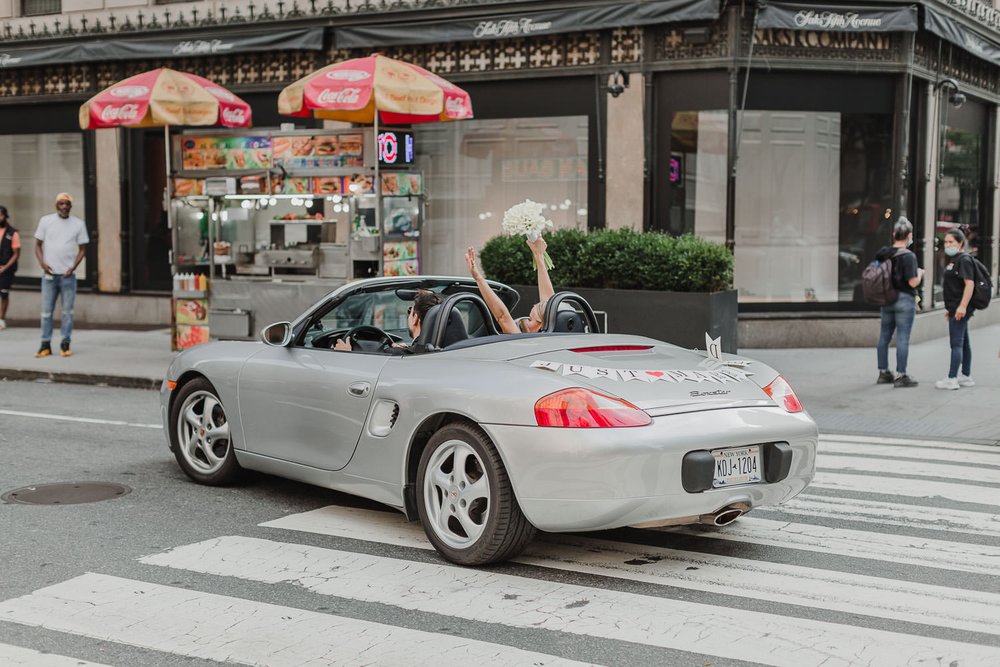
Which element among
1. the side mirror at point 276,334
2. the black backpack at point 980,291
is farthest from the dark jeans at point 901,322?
the side mirror at point 276,334

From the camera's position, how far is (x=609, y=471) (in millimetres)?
5391

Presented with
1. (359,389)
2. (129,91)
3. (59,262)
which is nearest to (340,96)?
(129,91)

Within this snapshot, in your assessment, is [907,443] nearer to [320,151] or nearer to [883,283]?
[883,283]

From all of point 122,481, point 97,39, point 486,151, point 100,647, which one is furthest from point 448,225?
point 100,647

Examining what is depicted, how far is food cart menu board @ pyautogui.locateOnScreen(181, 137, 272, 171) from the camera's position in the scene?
14016mm

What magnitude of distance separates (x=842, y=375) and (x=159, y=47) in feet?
39.5

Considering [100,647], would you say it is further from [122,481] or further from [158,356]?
[158,356]

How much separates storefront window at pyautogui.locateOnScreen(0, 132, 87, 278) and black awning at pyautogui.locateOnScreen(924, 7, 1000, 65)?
13.7 metres

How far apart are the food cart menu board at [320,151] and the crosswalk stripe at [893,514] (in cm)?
763

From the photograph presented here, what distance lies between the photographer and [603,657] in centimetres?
464

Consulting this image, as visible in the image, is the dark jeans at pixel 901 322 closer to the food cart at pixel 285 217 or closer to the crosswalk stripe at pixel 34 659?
the food cart at pixel 285 217

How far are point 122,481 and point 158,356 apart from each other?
765 cm

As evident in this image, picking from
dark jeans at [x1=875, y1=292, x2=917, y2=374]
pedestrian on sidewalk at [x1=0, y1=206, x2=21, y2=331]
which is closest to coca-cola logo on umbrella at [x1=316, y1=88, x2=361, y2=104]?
dark jeans at [x1=875, y1=292, x2=917, y2=374]

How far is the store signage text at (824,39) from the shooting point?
621 inches
